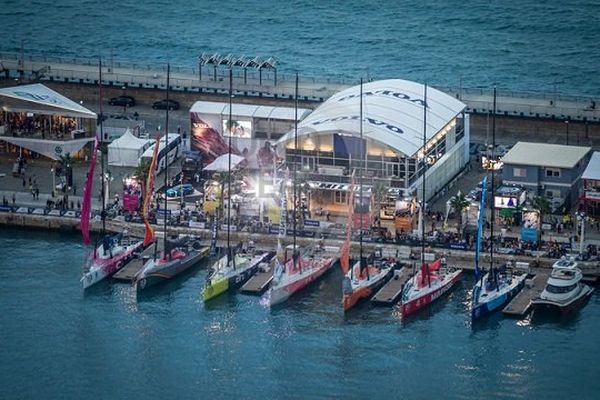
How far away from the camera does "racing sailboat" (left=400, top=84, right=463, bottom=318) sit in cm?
9069

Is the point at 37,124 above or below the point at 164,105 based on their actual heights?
below

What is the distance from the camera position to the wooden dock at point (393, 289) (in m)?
92.1

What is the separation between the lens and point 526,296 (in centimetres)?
9219

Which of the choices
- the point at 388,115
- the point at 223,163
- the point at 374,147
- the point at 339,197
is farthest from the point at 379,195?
the point at 223,163

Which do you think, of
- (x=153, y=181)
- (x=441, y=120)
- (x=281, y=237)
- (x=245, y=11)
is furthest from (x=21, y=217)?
(x=245, y=11)

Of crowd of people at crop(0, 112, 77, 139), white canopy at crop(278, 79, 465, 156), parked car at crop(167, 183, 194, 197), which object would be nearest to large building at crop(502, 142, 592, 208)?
white canopy at crop(278, 79, 465, 156)

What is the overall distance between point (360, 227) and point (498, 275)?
8005 millimetres

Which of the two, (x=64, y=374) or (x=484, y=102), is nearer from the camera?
(x=64, y=374)

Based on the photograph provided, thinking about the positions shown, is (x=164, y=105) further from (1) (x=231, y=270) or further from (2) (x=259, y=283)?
(2) (x=259, y=283)

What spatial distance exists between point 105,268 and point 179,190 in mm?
9914

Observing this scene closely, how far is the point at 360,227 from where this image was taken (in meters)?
97.3

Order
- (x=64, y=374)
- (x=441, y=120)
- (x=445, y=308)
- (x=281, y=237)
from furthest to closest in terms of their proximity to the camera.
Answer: (x=441, y=120)
(x=281, y=237)
(x=445, y=308)
(x=64, y=374)

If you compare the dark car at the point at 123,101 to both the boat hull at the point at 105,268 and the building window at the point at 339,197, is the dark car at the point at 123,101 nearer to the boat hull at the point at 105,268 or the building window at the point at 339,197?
the building window at the point at 339,197

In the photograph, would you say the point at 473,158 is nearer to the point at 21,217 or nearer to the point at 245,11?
the point at 21,217
